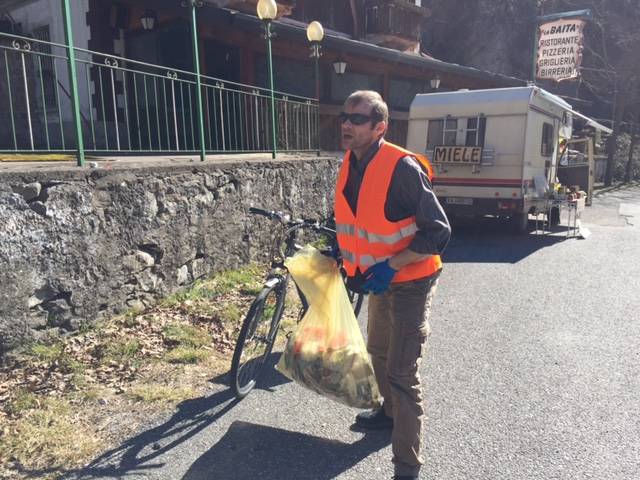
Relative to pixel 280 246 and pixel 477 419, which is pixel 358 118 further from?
pixel 477 419

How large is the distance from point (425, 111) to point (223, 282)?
6.62 m

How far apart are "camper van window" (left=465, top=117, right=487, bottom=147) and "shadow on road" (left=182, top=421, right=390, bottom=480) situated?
8127 mm

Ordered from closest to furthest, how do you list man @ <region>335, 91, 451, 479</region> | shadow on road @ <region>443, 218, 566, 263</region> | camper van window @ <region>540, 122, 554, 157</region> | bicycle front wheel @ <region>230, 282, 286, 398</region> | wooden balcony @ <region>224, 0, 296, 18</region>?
1. man @ <region>335, 91, 451, 479</region>
2. bicycle front wheel @ <region>230, 282, 286, 398</region>
3. shadow on road @ <region>443, 218, 566, 263</region>
4. camper van window @ <region>540, 122, 554, 157</region>
5. wooden balcony @ <region>224, 0, 296, 18</region>

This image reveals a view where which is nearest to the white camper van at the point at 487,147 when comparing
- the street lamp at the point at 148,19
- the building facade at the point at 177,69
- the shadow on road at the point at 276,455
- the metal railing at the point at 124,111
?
the building facade at the point at 177,69

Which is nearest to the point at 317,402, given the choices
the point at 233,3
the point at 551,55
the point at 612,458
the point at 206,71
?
the point at 612,458

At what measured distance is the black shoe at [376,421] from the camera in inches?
124

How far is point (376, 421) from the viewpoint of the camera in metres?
3.17

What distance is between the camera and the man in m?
2.52

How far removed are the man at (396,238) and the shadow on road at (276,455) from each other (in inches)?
15.1

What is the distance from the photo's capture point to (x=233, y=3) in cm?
1262

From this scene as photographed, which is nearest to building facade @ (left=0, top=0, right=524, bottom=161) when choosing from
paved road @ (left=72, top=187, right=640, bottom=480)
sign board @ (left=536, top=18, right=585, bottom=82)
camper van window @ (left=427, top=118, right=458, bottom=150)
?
camper van window @ (left=427, top=118, right=458, bottom=150)

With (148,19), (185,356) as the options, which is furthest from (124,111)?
(185,356)

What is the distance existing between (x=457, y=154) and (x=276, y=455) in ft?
27.6

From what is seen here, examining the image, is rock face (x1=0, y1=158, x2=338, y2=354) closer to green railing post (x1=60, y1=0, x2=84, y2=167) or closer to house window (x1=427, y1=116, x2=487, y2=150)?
green railing post (x1=60, y1=0, x2=84, y2=167)
